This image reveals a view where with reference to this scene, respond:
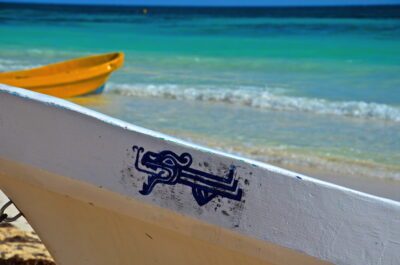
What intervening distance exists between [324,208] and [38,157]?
102cm

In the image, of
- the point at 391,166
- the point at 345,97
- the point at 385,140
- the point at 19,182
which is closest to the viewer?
the point at 19,182

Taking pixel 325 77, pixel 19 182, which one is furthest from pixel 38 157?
pixel 325 77

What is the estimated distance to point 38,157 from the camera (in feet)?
7.31

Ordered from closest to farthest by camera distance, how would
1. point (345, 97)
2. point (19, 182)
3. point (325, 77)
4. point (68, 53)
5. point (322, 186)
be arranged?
point (322, 186) → point (19, 182) → point (345, 97) → point (325, 77) → point (68, 53)

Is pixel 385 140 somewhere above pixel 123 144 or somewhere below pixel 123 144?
below

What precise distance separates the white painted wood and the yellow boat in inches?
251

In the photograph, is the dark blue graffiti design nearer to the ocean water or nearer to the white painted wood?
the white painted wood

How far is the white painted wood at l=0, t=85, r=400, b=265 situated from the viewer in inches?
72.4

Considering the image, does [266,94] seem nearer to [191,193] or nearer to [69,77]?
[69,77]

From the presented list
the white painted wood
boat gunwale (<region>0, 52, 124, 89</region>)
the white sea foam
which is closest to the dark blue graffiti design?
the white painted wood

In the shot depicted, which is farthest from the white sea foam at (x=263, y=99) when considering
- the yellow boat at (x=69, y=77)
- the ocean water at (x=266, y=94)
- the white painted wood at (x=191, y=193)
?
the white painted wood at (x=191, y=193)

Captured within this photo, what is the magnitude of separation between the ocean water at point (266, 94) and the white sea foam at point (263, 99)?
0.05ft

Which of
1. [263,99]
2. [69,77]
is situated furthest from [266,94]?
[69,77]

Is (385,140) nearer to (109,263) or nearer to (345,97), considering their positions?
(345,97)
